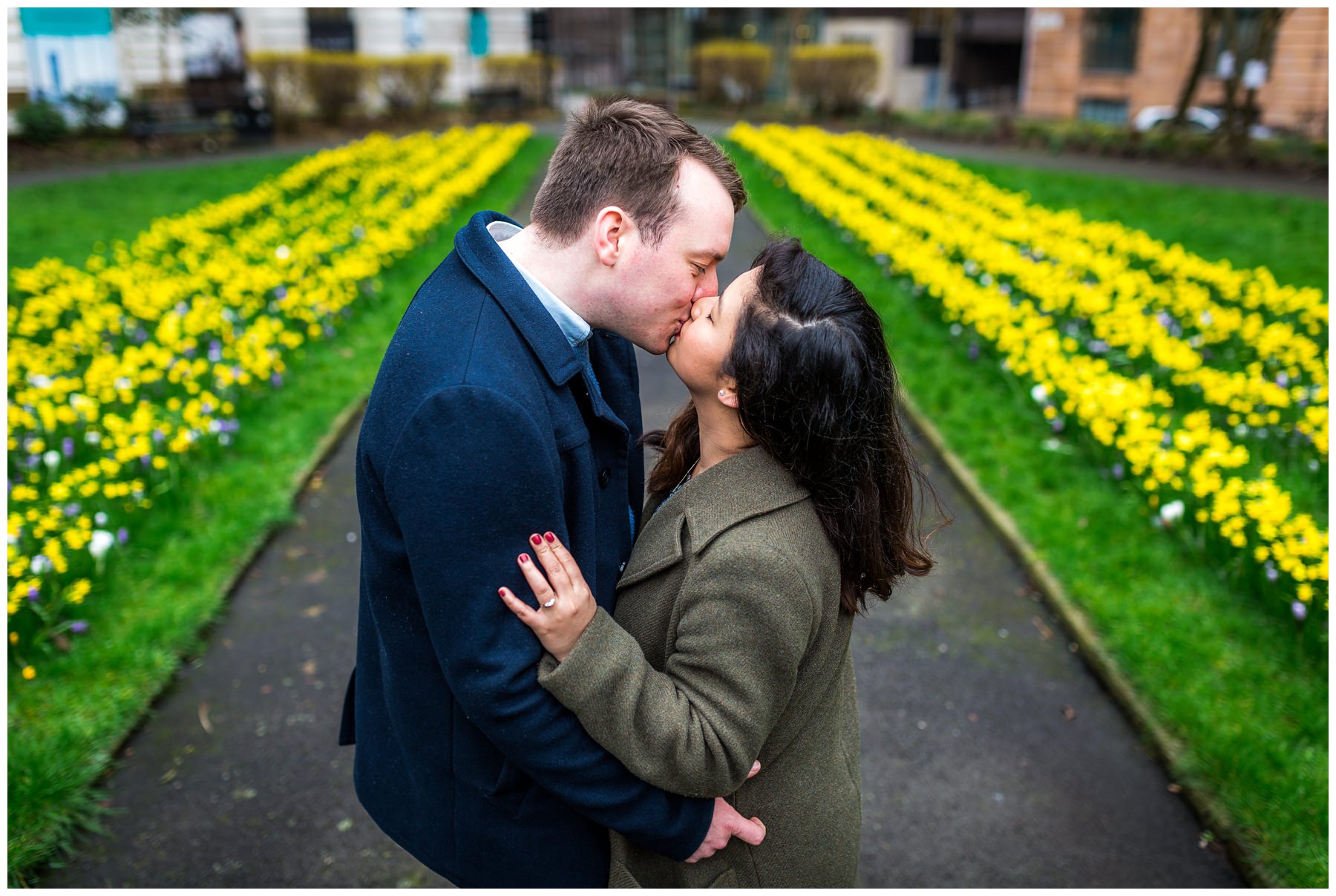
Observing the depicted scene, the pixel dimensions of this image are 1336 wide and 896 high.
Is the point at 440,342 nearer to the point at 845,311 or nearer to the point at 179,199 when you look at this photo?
the point at 845,311

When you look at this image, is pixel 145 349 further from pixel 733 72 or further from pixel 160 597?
pixel 733 72

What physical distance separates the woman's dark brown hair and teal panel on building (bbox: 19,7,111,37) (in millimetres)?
17574

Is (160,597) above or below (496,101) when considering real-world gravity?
below

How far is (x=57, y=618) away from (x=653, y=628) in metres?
3.30

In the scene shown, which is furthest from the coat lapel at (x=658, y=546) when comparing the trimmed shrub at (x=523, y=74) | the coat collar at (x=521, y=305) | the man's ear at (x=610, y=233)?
the trimmed shrub at (x=523, y=74)

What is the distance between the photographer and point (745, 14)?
149 ft

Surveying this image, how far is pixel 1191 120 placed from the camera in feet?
77.6

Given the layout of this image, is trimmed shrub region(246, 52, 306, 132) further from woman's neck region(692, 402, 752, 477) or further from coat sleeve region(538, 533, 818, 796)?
coat sleeve region(538, 533, 818, 796)

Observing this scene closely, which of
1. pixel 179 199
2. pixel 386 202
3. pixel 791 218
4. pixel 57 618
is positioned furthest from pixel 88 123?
pixel 57 618

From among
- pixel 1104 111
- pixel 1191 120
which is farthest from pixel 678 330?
pixel 1104 111

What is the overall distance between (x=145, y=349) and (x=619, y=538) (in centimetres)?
535

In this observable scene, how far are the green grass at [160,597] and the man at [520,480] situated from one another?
74.6 inches

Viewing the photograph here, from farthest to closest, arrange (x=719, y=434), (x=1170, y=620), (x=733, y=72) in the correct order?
(x=733, y=72) < (x=1170, y=620) < (x=719, y=434)

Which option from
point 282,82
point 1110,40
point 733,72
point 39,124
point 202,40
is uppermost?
point 1110,40
